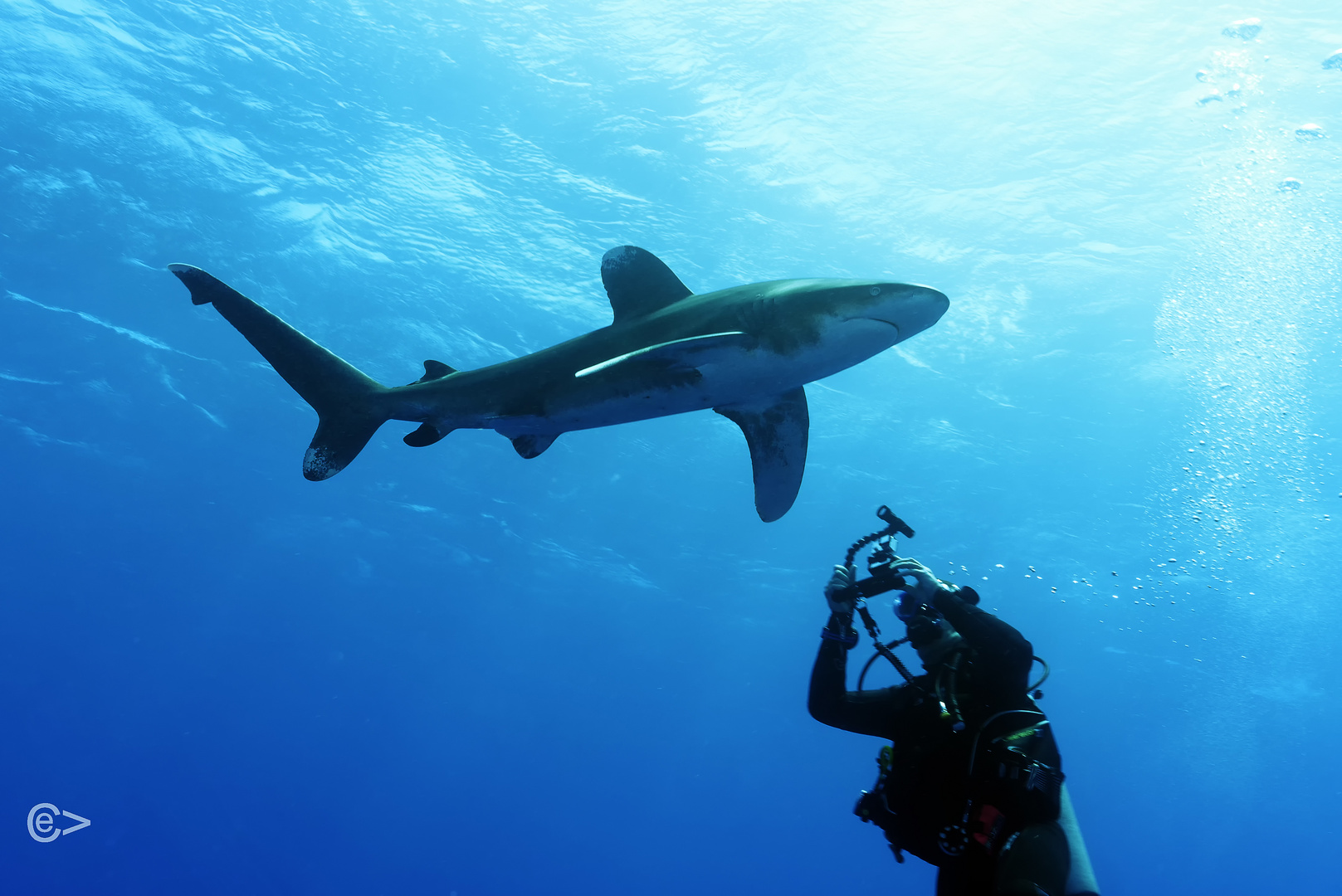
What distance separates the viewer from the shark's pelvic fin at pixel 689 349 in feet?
15.7

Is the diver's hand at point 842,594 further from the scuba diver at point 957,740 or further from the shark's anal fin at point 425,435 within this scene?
the shark's anal fin at point 425,435

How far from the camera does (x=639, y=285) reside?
5812 mm

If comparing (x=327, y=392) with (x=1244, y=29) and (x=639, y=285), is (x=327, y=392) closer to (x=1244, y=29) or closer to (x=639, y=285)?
(x=639, y=285)

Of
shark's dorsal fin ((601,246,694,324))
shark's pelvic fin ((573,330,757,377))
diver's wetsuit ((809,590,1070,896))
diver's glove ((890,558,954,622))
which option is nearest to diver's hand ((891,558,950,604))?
diver's glove ((890,558,954,622))

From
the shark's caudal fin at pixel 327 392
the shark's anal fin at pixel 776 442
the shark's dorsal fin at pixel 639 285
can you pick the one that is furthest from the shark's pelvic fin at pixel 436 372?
the shark's anal fin at pixel 776 442

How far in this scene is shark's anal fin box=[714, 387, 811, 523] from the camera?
598 centimetres

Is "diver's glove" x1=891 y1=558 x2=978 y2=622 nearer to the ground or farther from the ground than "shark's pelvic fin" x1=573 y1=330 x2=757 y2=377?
nearer to the ground

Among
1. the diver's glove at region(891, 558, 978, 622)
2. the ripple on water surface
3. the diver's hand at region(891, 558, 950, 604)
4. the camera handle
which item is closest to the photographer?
the diver's glove at region(891, 558, 978, 622)

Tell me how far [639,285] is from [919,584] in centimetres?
317

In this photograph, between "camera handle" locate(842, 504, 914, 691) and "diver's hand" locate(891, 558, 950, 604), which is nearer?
"diver's hand" locate(891, 558, 950, 604)

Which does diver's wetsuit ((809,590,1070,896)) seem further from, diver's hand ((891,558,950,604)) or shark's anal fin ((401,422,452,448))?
shark's anal fin ((401,422,452,448))

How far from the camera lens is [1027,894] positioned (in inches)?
120

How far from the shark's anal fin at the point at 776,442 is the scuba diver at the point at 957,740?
123cm

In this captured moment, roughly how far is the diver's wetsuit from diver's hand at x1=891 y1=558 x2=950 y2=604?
0.34ft
